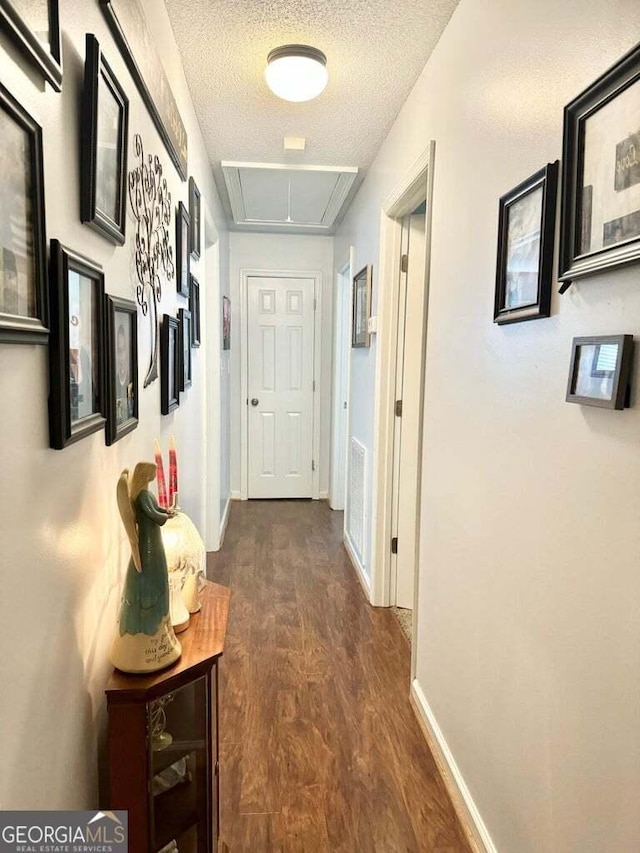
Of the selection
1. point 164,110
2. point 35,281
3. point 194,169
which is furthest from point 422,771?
point 194,169

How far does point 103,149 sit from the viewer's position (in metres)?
1.03

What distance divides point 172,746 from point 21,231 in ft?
3.56

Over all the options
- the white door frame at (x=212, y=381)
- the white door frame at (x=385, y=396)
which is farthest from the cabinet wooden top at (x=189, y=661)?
the white door frame at (x=212, y=381)

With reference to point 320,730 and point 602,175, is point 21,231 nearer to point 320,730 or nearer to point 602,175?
point 602,175

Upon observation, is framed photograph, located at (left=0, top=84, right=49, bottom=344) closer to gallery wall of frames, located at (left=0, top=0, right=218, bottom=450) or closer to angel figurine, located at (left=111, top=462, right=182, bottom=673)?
gallery wall of frames, located at (left=0, top=0, right=218, bottom=450)

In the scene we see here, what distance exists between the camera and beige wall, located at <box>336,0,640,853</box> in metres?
0.94

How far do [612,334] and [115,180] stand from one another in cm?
101

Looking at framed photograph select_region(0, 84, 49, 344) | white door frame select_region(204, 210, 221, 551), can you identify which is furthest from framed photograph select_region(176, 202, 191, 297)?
framed photograph select_region(0, 84, 49, 344)

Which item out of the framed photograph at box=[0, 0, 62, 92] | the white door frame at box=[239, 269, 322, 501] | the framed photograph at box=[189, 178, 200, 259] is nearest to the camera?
the framed photograph at box=[0, 0, 62, 92]

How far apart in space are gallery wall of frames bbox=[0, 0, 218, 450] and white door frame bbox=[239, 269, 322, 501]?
9.30 feet

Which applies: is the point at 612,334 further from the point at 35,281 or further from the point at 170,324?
the point at 170,324

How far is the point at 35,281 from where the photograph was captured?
747 mm

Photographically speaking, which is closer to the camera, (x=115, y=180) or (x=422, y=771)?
(x=115, y=180)

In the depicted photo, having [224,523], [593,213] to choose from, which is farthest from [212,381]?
[593,213]
